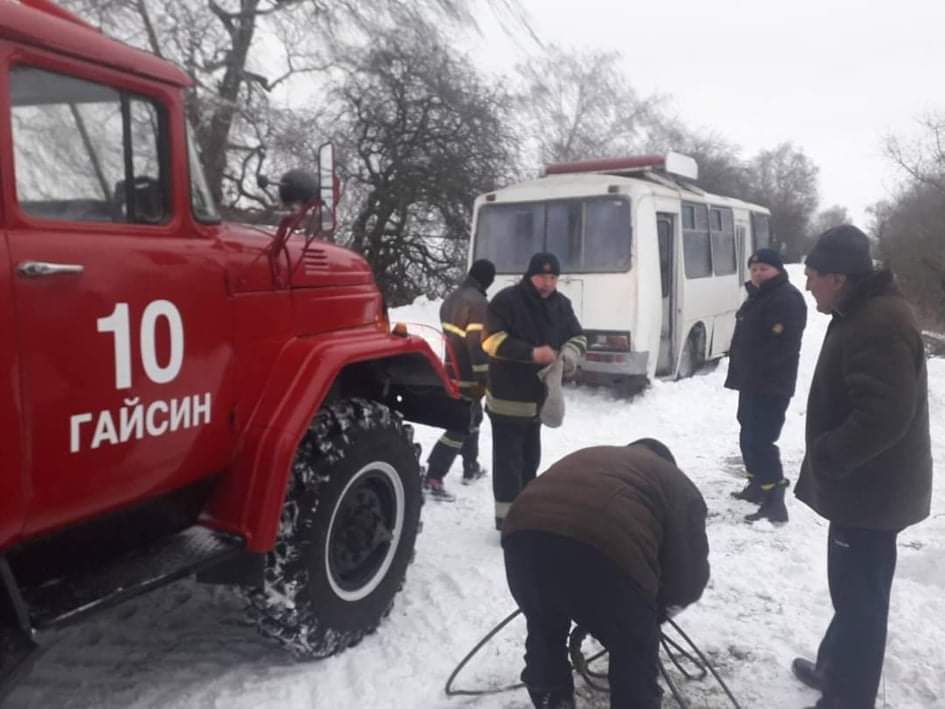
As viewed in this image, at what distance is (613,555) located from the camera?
237 centimetres

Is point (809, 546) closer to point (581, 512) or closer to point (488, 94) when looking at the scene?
point (581, 512)

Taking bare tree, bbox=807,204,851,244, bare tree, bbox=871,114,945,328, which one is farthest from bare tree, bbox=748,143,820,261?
bare tree, bbox=871,114,945,328

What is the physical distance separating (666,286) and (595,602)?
7938mm

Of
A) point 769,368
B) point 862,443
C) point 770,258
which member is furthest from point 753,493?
point 862,443

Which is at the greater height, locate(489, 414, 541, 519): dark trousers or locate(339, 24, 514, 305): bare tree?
locate(339, 24, 514, 305): bare tree

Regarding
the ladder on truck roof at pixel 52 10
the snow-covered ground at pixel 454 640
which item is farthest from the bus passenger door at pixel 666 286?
the ladder on truck roof at pixel 52 10

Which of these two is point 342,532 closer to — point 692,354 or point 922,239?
point 692,354

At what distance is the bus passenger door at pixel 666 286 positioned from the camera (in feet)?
32.4

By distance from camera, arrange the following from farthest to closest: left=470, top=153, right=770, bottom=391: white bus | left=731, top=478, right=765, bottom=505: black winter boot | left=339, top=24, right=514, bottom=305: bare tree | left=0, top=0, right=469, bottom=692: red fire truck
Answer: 1. left=339, top=24, right=514, bottom=305: bare tree
2. left=470, top=153, right=770, bottom=391: white bus
3. left=731, top=478, right=765, bottom=505: black winter boot
4. left=0, top=0, right=469, bottom=692: red fire truck

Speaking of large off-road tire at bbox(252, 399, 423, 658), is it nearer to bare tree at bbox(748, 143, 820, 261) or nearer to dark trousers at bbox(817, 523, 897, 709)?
dark trousers at bbox(817, 523, 897, 709)

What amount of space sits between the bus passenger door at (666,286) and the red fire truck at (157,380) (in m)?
6.83

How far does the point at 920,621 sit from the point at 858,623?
47.1 inches

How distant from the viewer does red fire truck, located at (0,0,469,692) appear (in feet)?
7.35

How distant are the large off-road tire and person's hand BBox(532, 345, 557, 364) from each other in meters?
1.03
